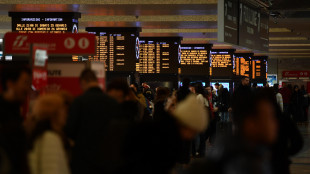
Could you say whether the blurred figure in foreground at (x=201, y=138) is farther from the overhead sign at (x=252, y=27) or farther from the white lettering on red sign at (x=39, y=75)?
the white lettering on red sign at (x=39, y=75)

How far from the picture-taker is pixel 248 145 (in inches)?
104

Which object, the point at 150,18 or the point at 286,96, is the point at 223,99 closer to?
the point at 150,18

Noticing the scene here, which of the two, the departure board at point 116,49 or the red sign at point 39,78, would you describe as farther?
the departure board at point 116,49

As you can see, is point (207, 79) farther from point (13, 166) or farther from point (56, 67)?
point (13, 166)

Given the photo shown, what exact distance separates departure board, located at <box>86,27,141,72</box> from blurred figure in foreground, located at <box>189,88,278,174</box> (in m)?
18.6

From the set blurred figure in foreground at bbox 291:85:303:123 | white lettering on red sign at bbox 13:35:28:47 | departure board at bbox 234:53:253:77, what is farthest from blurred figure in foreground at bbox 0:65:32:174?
departure board at bbox 234:53:253:77

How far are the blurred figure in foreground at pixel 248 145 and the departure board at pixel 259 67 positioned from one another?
1325 inches

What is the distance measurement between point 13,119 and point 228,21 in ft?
19.5

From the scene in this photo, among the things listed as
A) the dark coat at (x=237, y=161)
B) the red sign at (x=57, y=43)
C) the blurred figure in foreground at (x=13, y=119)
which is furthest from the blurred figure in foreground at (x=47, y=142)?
the red sign at (x=57, y=43)

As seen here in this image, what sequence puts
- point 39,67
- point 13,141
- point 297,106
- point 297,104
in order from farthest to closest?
point 297,106 → point 297,104 → point 39,67 → point 13,141

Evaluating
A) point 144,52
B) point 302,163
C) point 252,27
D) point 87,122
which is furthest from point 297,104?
point 87,122

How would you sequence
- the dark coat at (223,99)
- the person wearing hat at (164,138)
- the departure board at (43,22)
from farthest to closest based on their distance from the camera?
the dark coat at (223,99)
the departure board at (43,22)
the person wearing hat at (164,138)

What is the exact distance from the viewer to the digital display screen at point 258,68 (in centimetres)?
3622

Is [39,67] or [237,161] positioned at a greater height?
[39,67]
